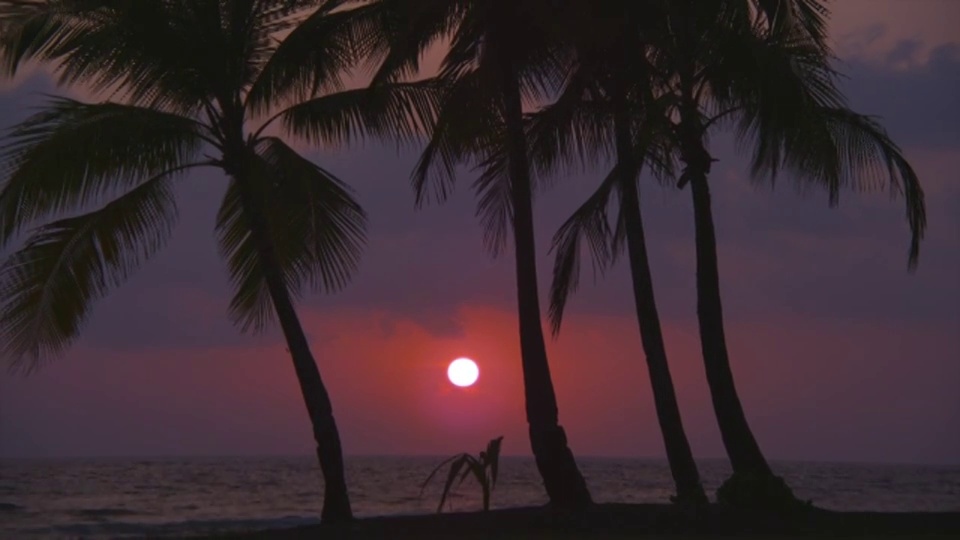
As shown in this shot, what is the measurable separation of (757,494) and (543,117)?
5877 millimetres

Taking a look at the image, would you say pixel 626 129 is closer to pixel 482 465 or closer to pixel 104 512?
pixel 482 465

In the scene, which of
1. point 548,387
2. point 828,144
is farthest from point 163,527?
point 828,144

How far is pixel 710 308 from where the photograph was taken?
50.4 feet

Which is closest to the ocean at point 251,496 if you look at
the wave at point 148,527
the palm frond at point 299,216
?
the wave at point 148,527

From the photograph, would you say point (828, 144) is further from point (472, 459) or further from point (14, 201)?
point (14, 201)

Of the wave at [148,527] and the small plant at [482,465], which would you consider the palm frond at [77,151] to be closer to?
the small plant at [482,465]

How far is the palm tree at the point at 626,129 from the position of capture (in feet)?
49.6

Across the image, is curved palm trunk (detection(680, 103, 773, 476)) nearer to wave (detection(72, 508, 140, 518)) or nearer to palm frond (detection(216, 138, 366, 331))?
palm frond (detection(216, 138, 366, 331))

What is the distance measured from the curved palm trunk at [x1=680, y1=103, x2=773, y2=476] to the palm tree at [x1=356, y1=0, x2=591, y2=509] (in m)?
1.92

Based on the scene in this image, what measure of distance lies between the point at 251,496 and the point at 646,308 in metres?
32.6

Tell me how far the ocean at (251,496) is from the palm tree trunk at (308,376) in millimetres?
10001

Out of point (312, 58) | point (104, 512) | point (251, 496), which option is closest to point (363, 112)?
point (312, 58)

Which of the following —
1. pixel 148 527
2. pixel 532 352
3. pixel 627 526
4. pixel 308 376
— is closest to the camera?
pixel 627 526

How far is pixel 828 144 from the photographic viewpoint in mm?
14555
